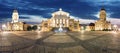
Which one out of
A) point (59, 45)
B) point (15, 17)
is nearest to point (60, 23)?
point (15, 17)

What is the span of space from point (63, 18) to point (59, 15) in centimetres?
602

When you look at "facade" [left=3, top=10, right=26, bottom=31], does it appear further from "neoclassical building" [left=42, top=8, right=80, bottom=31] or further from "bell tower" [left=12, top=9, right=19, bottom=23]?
"neoclassical building" [left=42, top=8, right=80, bottom=31]

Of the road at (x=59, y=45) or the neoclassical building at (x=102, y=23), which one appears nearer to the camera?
the road at (x=59, y=45)

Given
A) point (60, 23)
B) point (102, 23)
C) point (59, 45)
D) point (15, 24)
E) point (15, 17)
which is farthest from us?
point (15, 17)

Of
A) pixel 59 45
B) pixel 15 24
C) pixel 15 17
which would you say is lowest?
pixel 59 45

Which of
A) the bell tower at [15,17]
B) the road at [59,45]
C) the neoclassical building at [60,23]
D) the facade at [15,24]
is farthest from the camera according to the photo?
the bell tower at [15,17]

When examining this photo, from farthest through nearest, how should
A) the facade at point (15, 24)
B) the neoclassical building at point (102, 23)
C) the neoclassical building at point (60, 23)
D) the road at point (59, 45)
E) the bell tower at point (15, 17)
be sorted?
1. the bell tower at point (15, 17)
2. the facade at point (15, 24)
3. the neoclassical building at point (102, 23)
4. the neoclassical building at point (60, 23)
5. the road at point (59, 45)

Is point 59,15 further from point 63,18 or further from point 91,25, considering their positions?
point 91,25

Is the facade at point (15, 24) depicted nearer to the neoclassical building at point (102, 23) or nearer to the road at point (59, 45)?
the neoclassical building at point (102, 23)

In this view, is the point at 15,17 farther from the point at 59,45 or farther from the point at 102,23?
the point at 59,45

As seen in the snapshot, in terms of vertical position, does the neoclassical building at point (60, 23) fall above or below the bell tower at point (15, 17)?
below

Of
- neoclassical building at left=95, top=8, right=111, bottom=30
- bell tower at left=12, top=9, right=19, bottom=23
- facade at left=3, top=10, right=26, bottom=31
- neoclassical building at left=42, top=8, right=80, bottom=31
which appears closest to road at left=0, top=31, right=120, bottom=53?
neoclassical building at left=42, top=8, right=80, bottom=31

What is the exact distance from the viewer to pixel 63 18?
155375mm

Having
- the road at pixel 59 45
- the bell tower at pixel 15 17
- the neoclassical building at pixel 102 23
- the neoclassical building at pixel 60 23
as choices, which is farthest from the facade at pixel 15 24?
the road at pixel 59 45
